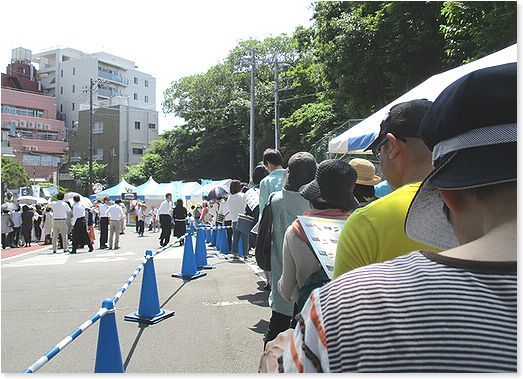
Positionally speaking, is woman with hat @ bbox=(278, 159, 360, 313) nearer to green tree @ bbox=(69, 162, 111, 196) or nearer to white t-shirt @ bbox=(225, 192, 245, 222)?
white t-shirt @ bbox=(225, 192, 245, 222)

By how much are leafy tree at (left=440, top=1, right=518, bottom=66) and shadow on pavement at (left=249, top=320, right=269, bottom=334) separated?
5225mm

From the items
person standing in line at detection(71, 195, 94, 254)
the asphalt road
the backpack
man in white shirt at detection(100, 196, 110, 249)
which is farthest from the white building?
the backpack

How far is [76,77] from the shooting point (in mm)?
62438

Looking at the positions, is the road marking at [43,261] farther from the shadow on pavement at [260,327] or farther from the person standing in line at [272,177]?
the person standing in line at [272,177]

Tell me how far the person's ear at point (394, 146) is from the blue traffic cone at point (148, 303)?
164 inches

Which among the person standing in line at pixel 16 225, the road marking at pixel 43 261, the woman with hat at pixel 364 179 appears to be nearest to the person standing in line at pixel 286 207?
the woman with hat at pixel 364 179

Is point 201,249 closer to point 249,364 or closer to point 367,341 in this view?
point 249,364

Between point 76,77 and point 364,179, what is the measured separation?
2611 inches

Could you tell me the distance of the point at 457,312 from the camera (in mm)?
811

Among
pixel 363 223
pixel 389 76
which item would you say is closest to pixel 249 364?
pixel 363 223

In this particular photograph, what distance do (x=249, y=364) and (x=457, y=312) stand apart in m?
3.65

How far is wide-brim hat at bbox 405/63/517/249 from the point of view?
92cm

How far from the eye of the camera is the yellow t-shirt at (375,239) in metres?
1.67

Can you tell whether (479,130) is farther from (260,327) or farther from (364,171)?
(260,327)
